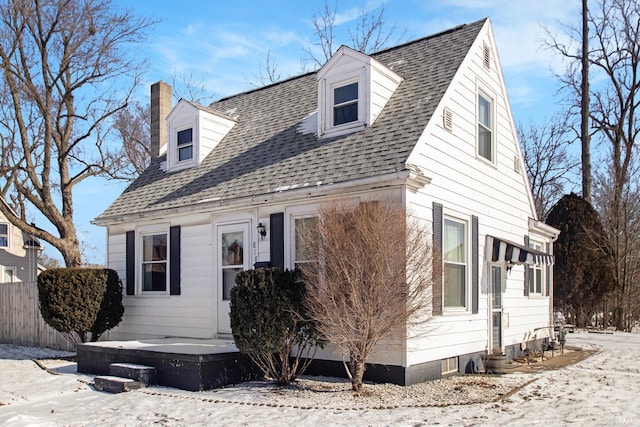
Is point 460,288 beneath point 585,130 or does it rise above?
beneath

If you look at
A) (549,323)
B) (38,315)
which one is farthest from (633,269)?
(38,315)

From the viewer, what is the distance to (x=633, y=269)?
22.7 meters

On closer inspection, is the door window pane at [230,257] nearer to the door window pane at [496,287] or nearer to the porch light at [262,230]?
the porch light at [262,230]

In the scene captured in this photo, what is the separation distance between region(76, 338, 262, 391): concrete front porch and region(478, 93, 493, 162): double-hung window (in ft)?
19.8

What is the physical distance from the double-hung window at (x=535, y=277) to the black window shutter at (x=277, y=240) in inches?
265

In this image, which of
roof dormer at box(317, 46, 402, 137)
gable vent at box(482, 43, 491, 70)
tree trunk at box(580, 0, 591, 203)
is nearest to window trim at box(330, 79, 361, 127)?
roof dormer at box(317, 46, 402, 137)

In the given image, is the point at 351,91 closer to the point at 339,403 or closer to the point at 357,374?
the point at 357,374

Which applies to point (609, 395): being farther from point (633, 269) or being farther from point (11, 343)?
point (633, 269)

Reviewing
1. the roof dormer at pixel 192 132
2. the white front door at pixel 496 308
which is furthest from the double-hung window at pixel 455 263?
the roof dormer at pixel 192 132

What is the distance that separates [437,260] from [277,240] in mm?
2830

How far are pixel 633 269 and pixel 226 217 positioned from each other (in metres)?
18.2

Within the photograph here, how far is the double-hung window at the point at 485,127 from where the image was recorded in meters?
11.6

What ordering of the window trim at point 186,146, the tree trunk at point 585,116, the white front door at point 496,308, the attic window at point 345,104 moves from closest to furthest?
the attic window at point 345,104
the white front door at point 496,308
the window trim at point 186,146
the tree trunk at point 585,116

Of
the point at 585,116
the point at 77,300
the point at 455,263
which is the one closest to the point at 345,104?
the point at 455,263
